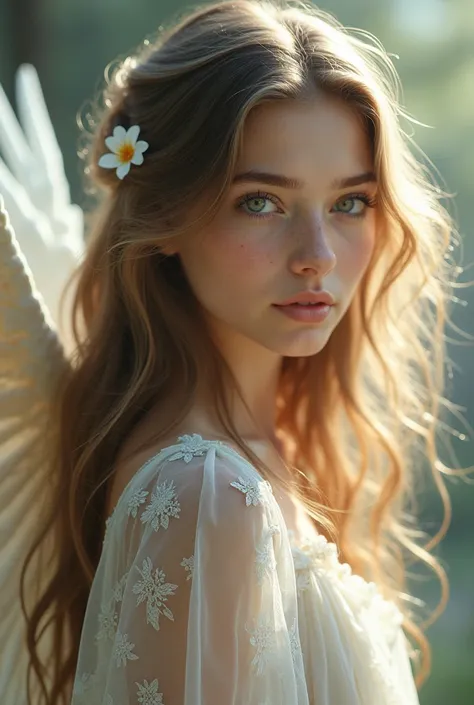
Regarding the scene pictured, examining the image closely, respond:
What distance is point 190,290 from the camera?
133cm

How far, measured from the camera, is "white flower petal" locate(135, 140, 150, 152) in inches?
49.3

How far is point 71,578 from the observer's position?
4.38 ft

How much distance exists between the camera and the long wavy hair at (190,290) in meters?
1.21

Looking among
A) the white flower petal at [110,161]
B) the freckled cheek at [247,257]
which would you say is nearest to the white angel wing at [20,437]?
the white flower petal at [110,161]

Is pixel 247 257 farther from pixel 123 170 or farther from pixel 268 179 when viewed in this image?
pixel 123 170

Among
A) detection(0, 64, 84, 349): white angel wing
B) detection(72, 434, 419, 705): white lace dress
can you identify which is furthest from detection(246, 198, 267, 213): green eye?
detection(0, 64, 84, 349): white angel wing

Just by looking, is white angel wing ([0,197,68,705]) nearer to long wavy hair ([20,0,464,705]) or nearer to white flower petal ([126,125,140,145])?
long wavy hair ([20,0,464,705])

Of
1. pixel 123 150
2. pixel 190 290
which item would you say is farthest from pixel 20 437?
pixel 123 150

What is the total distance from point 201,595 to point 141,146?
1.83 feet

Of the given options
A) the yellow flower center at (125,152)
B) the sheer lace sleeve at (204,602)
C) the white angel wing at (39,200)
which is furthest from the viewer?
the white angel wing at (39,200)

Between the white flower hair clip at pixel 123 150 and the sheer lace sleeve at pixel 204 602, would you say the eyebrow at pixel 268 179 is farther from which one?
the sheer lace sleeve at pixel 204 602

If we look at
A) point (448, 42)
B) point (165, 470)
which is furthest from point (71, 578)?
point (448, 42)

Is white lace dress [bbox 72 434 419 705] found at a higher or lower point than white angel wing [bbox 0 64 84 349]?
lower

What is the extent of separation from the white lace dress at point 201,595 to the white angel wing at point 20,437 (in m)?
0.21
